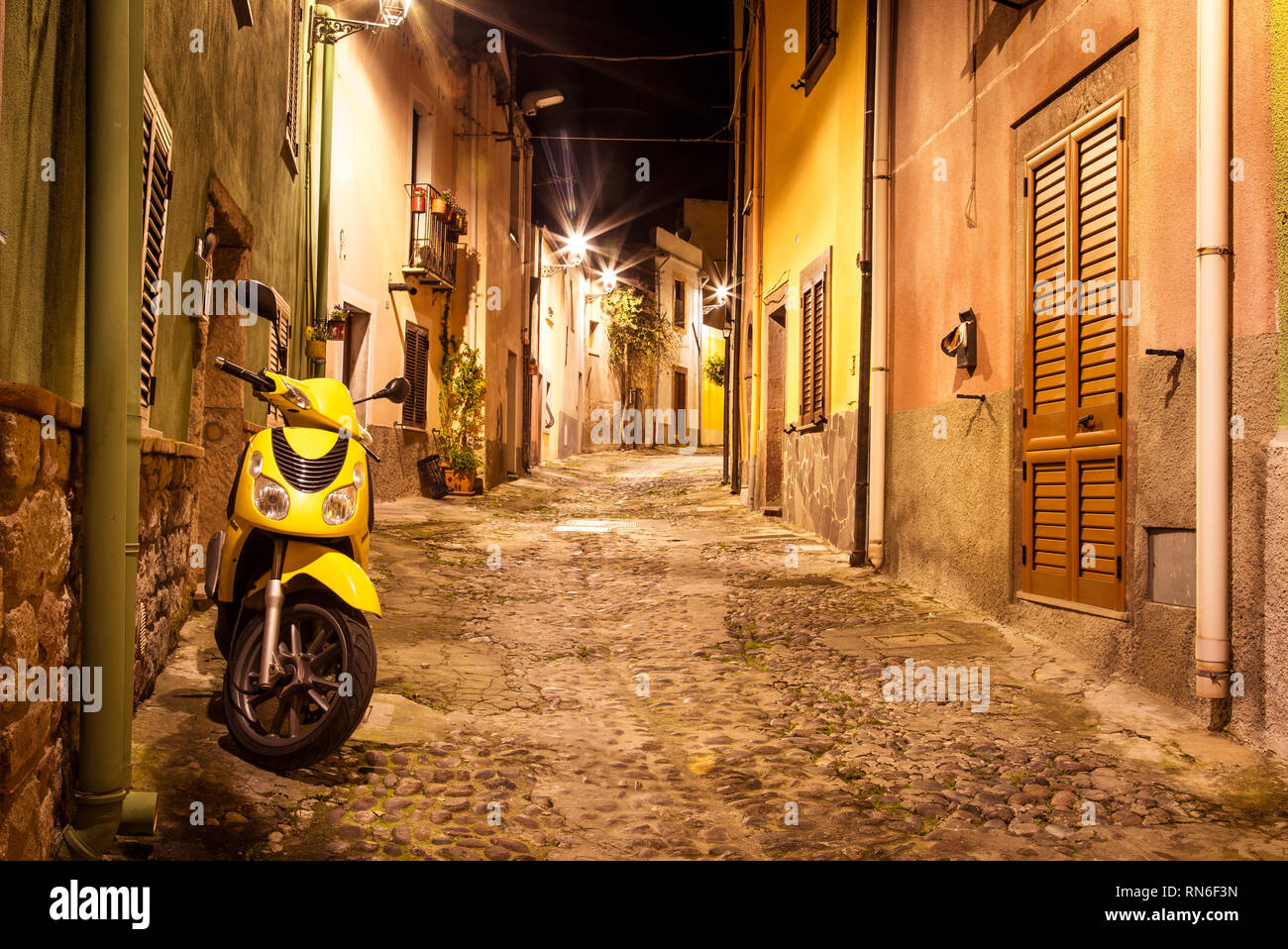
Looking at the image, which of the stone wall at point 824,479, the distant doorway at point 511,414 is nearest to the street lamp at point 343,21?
the stone wall at point 824,479

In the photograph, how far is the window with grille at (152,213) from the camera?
4043mm

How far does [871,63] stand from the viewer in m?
8.62

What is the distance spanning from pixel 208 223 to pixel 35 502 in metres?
3.73

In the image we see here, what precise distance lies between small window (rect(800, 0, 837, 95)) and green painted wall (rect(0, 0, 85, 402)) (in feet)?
27.9

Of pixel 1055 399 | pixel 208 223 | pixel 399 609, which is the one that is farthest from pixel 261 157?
pixel 1055 399

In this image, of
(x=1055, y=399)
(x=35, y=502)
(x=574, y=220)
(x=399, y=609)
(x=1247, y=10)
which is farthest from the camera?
(x=574, y=220)

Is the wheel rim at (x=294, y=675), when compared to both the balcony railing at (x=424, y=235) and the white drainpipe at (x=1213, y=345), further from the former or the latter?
the balcony railing at (x=424, y=235)

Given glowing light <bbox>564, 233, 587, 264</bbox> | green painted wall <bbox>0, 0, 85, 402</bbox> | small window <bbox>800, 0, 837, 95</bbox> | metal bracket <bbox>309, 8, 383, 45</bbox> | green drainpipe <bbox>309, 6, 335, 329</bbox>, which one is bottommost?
green painted wall <bbox>0, 0, 85, 402</bbox>

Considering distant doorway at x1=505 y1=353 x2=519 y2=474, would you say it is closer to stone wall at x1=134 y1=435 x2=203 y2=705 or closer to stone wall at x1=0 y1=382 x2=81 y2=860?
stone wall at x1=134 y1=435 x2=203 y2=705

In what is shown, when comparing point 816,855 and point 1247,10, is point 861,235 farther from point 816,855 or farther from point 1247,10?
point 816,855

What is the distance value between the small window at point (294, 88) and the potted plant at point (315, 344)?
1.54 m

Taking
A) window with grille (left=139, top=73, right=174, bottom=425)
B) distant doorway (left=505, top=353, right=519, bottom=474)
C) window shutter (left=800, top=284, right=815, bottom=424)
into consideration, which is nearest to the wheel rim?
window with grille (left=139, top=73, right=174, bottom=425)

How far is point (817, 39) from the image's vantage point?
34.6 feet

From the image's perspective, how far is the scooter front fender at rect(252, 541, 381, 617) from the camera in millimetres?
3549
